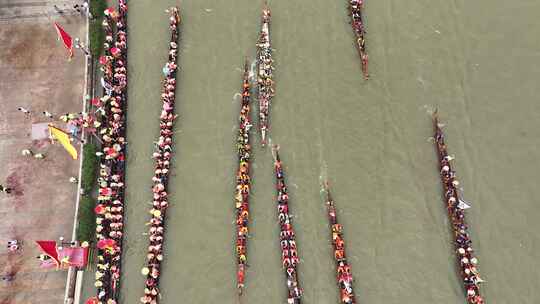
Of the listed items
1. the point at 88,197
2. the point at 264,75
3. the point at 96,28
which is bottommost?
the point at 88,197

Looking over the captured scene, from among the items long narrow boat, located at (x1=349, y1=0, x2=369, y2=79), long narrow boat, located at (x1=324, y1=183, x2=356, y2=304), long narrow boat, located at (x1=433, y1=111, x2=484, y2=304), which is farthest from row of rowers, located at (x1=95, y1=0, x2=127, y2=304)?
long narrow boat, located at (x1=433, y1=111, x2=484, y2=304)

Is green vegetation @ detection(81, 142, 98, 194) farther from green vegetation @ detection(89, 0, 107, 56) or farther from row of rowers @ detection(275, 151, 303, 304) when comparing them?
row of rowers @ detection(275, 151, 303, 304)

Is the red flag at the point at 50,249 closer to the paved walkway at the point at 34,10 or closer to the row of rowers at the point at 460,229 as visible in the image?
the paved walkway at the point at 34,10

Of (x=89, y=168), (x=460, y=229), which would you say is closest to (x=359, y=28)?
(x=460, y=229)

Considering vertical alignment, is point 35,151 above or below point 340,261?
above

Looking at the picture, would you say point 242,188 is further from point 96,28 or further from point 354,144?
point 96,28

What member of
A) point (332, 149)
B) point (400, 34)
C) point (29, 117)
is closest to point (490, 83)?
point (400, 34)

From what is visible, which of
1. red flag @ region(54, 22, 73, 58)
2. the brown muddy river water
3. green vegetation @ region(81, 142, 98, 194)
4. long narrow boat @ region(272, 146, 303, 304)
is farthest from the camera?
red flag @ region(54, 22, 73, 58)
